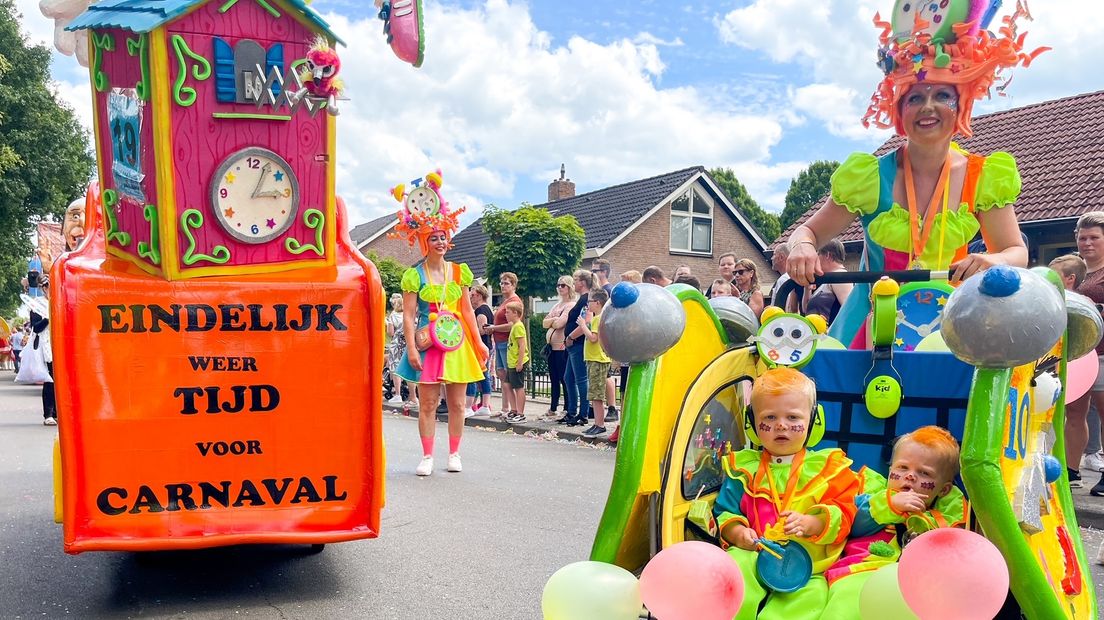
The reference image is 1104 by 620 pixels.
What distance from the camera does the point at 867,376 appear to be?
10.5ft

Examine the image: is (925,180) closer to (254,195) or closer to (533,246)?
(254,195)

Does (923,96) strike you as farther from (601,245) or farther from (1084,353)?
(601,245)

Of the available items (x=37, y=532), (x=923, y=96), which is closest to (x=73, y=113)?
(x=37, y=532)

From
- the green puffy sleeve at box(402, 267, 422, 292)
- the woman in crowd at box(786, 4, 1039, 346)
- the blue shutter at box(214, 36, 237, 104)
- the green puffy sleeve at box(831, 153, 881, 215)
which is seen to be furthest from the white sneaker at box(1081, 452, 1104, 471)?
the blue shutter at box(214, 36, 237, 104)

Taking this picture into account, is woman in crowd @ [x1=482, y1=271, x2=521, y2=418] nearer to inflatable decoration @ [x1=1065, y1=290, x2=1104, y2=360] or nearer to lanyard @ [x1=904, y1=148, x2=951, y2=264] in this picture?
lanyard @ [x1=904, y1=148, x2=951, y2=264]

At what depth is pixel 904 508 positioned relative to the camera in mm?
2529

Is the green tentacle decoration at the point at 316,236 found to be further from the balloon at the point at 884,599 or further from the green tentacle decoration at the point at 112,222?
the balloon at the point at 884,599

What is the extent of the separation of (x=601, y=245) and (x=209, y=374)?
78.6 feet

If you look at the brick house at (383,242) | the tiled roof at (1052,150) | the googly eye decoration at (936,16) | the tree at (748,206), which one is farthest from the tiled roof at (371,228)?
the googly eye decoration at (936,16)

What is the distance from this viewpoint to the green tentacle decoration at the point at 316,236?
3826 millimetres

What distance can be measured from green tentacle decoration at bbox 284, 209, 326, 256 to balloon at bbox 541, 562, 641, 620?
79.3 inches

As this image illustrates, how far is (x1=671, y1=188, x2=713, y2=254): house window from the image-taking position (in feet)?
94.4

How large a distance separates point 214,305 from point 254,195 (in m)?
0.49

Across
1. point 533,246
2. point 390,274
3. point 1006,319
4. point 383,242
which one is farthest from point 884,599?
point 383,242
